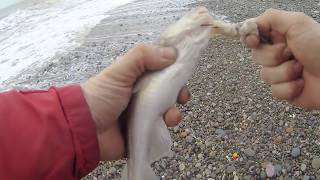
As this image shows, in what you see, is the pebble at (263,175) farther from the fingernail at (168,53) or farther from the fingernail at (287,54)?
the fingernail at (168,53)

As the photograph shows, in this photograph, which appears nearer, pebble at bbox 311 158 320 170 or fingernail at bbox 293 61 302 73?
fingernail at bbox 293 61 302 73

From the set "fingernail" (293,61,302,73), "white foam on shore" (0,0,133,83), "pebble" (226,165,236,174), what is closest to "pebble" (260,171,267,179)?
"pebble" (226,165,236,174)

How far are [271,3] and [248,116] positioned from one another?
3.95 meters

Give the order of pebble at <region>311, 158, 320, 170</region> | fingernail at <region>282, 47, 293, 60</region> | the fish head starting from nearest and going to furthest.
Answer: the fish head → fingernail at <region>282, 47, 293, 60</region> → pebble at <region>311, 158, 320, 170</region>

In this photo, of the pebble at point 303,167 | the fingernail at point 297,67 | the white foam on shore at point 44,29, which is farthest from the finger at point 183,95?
the white foam on shore at point 44,29

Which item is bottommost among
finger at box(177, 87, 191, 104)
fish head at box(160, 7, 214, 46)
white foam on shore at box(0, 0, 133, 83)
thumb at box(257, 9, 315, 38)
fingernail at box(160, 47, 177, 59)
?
white foam on shore at box(0, 0, 133, 83)

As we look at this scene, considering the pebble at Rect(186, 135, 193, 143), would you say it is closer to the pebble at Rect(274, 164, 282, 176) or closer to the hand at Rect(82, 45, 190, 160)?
the pebble at Rect(274, 164, 282, 176)

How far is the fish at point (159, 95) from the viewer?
2920 mm

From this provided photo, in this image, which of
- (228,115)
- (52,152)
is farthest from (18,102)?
(228,115)

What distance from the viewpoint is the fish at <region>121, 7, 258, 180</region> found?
9.58ft

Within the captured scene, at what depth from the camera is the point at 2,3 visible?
40.9 feet

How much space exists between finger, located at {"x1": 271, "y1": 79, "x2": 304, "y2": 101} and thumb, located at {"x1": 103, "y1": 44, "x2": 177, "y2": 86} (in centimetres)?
88

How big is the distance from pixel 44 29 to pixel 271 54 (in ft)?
24.0

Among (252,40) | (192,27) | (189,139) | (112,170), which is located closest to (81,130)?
(192,27)
